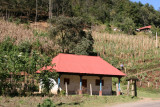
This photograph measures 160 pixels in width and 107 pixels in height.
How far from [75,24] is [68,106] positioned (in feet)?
70.8

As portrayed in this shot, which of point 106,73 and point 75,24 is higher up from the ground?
point 75,24

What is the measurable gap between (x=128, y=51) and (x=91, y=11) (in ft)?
118

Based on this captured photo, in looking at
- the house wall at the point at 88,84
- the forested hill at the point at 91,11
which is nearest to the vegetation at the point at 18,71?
the house wall at the point at 88,84

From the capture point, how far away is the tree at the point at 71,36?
33.3 m

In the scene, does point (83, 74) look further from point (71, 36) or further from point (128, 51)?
point (128, 51)

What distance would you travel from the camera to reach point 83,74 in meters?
21.8

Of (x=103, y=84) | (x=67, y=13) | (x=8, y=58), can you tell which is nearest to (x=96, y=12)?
(x=67, y=13)

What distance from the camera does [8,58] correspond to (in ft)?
56.5

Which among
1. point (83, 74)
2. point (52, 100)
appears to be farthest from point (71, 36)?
point (52, 100)

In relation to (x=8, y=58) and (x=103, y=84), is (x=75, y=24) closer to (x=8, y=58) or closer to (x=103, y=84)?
(x=103, y=84)

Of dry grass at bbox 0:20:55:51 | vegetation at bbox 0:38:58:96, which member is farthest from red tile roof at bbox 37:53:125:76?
dry grass at bbox 0:20:55:51

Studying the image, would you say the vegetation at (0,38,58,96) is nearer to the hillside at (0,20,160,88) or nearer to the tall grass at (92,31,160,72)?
the hillside at (0,20,160,88)

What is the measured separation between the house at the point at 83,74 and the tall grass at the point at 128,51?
529 inches

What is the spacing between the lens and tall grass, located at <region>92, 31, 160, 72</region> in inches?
1548
